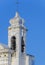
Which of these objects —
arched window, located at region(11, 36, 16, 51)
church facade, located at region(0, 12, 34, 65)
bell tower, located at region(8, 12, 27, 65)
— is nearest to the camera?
church facade, located at region(0, 12, 34, 65)

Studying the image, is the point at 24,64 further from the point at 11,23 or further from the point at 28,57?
the point at 11,23

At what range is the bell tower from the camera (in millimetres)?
37156

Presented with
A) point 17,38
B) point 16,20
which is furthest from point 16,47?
point 16,20

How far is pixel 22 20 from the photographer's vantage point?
37.9 metres

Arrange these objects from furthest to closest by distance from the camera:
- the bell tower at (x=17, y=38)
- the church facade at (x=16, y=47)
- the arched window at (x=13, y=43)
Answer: the arched window at (x=13, y=43) → the bell tower at (x=17, y=38) → the church facade at (x=16, y=47)

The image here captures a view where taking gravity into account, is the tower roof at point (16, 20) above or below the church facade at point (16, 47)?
above

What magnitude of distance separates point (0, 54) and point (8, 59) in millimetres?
811

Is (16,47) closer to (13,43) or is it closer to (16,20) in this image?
(13,43)

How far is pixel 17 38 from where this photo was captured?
37531 millimetres

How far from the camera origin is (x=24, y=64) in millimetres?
37312

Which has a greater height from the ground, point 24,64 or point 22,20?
point 22,20

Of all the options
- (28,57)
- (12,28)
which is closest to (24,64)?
(28,57)

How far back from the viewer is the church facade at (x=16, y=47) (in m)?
36.7

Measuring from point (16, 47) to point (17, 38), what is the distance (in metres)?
0.77
